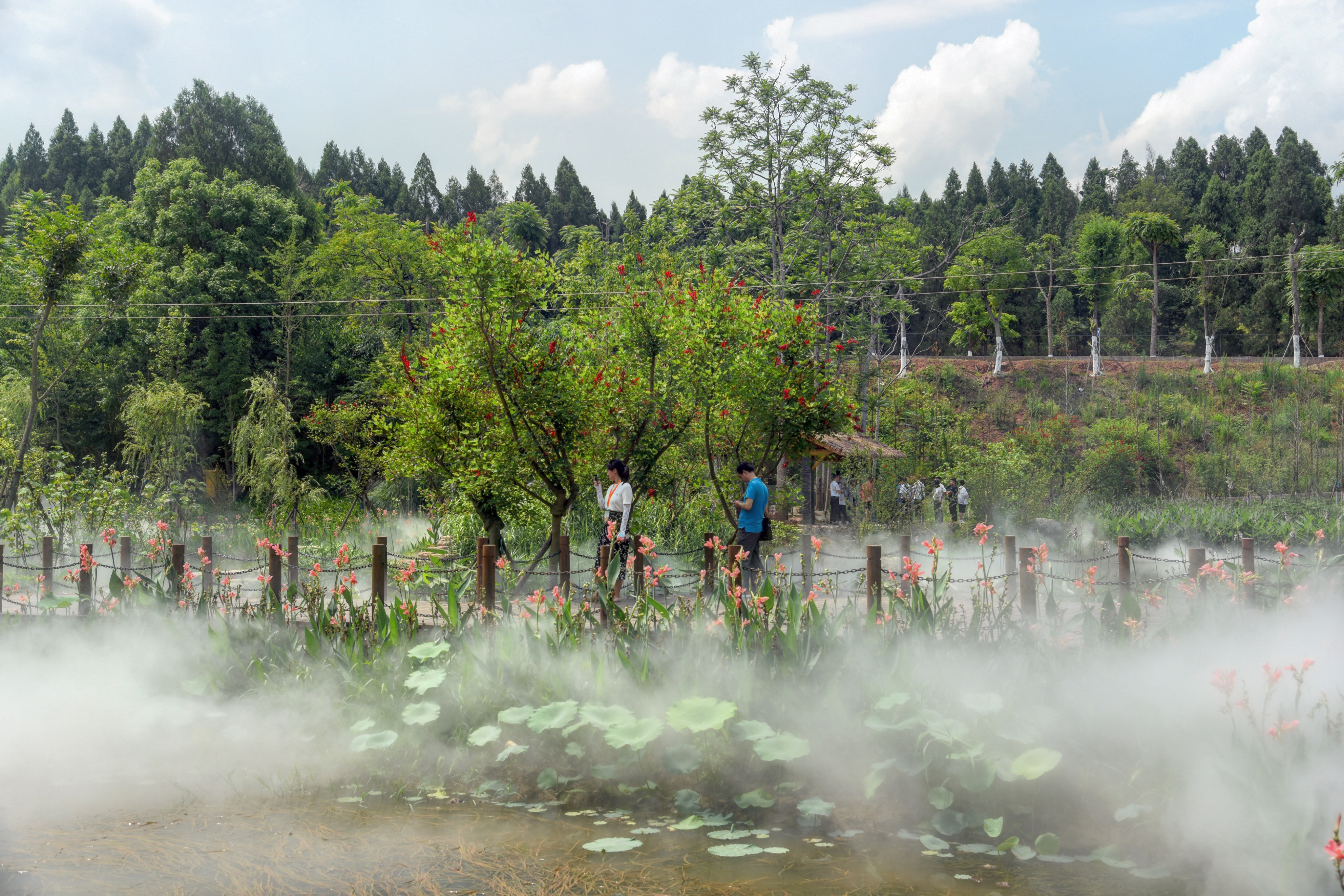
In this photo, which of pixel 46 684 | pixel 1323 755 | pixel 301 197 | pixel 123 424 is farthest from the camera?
pixel 301 197

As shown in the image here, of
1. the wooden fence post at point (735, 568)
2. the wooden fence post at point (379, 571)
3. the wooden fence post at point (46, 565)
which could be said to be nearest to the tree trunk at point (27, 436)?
the wooden fence post at point (46, 565)

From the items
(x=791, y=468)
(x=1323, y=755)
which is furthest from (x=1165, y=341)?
(x=1323, y=755)

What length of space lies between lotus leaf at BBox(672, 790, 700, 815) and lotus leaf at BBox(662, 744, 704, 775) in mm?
111

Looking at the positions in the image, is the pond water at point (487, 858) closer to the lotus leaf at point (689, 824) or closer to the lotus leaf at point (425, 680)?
the lotus leaf at point (689, 824)

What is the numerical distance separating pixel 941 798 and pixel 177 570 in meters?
5.11

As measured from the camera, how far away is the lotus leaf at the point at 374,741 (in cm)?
445

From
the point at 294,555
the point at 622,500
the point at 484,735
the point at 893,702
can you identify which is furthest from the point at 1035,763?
the point at 294,555

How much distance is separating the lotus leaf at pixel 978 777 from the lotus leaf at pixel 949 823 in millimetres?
126

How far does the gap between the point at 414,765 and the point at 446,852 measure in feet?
2.88

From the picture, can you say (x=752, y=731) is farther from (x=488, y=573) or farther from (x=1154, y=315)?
(x=1154, y=315)

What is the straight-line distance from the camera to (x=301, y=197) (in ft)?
104

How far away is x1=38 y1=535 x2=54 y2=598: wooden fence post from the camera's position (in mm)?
7917

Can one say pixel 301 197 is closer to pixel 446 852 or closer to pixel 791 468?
pixel 791 468

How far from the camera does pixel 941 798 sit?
12.7ft
